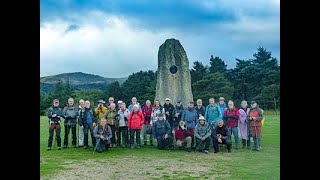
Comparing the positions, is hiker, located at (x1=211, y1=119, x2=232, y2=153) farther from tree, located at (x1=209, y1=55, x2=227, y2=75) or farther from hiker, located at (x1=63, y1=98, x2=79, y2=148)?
tree, located at (x1=209, y1=55, x2=227, y2=75)

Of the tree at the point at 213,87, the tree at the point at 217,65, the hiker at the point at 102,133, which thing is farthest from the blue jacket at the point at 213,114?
the tree at the point at 217,65

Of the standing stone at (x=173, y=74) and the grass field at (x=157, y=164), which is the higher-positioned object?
the standing stone at (x=173, y=74)

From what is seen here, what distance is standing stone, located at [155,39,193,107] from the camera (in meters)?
10.9

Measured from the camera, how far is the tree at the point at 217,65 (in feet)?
Answer: 75.3

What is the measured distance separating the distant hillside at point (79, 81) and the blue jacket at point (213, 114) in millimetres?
12346

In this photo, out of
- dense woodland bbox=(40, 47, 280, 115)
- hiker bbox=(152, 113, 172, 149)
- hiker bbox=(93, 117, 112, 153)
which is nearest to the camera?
hiker bbox=(93, 117, 112, 153)

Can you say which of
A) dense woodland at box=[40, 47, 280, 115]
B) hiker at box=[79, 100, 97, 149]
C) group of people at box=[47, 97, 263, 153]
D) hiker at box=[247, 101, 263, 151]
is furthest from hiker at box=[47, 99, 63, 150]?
dense woodland at box=[40, 47, 280, 115]

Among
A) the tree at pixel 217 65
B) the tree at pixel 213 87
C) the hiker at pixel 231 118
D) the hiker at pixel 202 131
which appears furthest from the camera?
the tree at pixel 217 65

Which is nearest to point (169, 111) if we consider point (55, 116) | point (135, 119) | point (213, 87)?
point (135, 119)

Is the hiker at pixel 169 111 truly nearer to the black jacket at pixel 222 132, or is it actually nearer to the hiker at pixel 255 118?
the black jacket at pixel 222 132

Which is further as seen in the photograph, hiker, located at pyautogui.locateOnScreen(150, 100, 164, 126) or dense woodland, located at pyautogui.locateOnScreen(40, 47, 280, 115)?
dense woodland, located at pyautogui.locateOnScreen(40, 47, 280, 115)

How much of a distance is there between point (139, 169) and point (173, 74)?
394 centimetres
